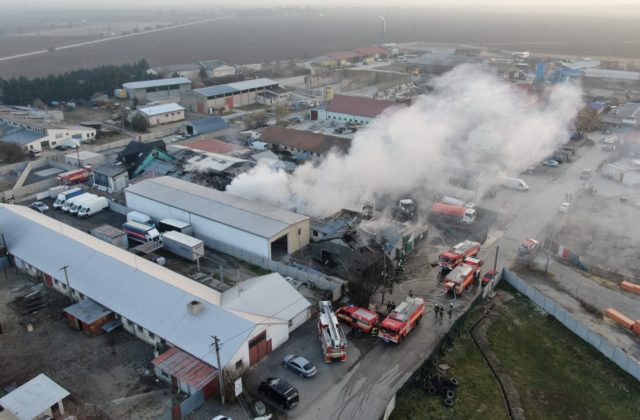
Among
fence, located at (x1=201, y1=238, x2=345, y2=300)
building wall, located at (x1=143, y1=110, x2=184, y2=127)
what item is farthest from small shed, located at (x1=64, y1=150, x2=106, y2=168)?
fence, located at (x1=201, y1=238, x2=345, y2=300)

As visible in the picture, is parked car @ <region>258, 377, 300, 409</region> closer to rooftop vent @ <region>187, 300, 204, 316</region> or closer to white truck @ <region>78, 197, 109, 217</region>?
rooftop vent @ <region>187, 300, 204, 316</region>

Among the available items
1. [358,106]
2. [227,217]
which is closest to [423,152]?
[227,217]

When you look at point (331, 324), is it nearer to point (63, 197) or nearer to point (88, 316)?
point (88, 316)

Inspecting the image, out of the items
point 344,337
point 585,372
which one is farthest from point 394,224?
point 585,372

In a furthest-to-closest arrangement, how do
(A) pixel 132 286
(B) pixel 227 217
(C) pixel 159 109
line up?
(C) pixel 159 109
(B) pixel 227 217
(A) pixel 132 286

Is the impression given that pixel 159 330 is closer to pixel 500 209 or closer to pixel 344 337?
pixel 344 337
